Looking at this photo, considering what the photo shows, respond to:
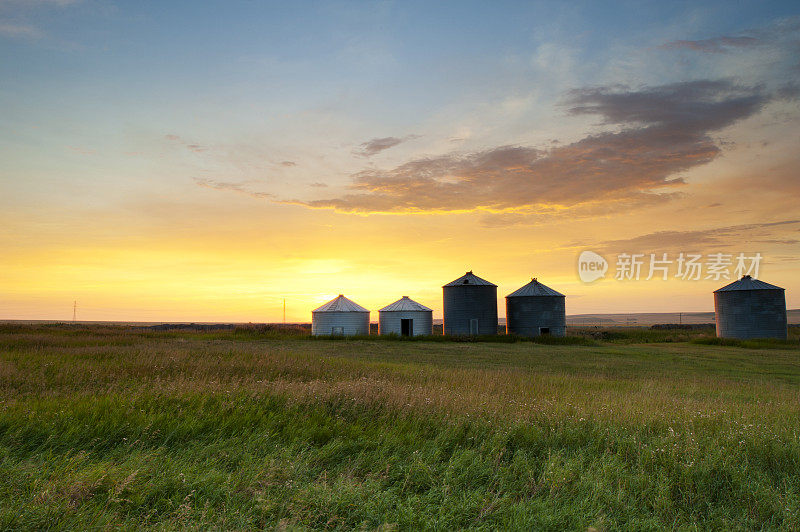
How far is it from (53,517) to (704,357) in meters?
33.2

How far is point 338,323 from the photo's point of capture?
1913 inches

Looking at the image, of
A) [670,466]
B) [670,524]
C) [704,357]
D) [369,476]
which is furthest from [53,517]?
[704,357]

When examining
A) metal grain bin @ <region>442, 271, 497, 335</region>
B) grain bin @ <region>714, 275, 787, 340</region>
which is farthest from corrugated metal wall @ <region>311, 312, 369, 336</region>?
grain bin @ <region>714, 275, 787, 340</region>

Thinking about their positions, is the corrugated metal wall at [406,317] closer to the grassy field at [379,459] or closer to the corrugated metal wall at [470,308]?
the corrugated metal wall at [470,308]

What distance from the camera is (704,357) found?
29891mm

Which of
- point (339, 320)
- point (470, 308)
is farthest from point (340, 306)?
point (470, 308)

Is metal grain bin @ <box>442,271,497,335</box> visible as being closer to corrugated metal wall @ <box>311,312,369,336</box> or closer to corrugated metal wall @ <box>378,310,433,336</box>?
corrugated metal wall @ <box>378,310,433,336</box>

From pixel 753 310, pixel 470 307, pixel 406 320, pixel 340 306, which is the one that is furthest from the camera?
pixel 340 306

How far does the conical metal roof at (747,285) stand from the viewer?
1745 inches

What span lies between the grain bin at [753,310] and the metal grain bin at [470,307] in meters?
20.8

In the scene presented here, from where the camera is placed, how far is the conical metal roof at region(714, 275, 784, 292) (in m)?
44.3

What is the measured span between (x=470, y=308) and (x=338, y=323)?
12.7 metres

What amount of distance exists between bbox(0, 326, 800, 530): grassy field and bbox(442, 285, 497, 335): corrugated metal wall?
36011mm

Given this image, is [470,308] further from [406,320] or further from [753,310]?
[753,310]
